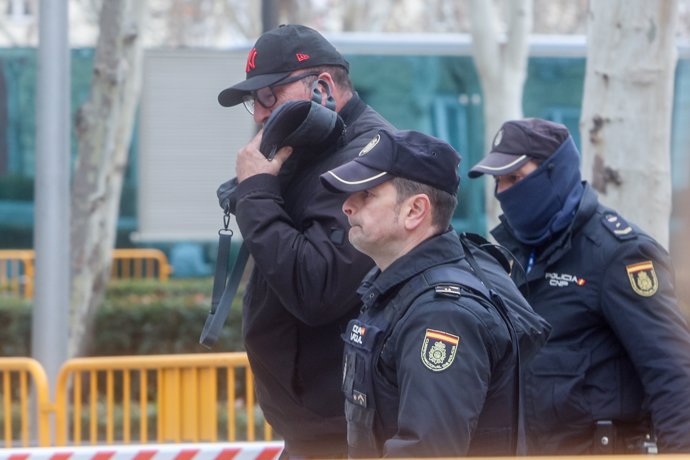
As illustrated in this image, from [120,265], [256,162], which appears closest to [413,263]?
[256,162]

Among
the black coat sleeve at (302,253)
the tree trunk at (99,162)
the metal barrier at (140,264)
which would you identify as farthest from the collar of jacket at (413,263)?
the metal barrier at (140,264)

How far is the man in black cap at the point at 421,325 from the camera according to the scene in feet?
7.81

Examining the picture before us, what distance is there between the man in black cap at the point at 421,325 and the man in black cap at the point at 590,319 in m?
0.70

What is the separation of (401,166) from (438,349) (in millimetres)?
456

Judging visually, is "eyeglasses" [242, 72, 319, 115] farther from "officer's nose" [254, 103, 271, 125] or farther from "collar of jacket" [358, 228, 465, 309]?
"collar of jacket" [358, 228, 465, 309]

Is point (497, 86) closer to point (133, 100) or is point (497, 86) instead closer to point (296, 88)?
point (133, 100)

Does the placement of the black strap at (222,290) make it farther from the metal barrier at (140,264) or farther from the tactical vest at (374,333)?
the metal barrier at (140,264)

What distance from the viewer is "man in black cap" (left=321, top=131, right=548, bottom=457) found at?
7.81ft

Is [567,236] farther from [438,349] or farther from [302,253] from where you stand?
[438,349]

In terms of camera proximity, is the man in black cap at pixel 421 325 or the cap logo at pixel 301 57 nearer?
the man in black cap at pixel 421 325

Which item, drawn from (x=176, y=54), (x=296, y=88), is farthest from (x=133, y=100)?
(x=296, y=88)

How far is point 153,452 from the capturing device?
4.04 m

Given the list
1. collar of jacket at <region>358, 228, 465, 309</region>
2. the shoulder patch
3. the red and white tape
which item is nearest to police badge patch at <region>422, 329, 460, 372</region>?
the shoulder patch

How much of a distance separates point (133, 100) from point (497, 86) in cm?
317
